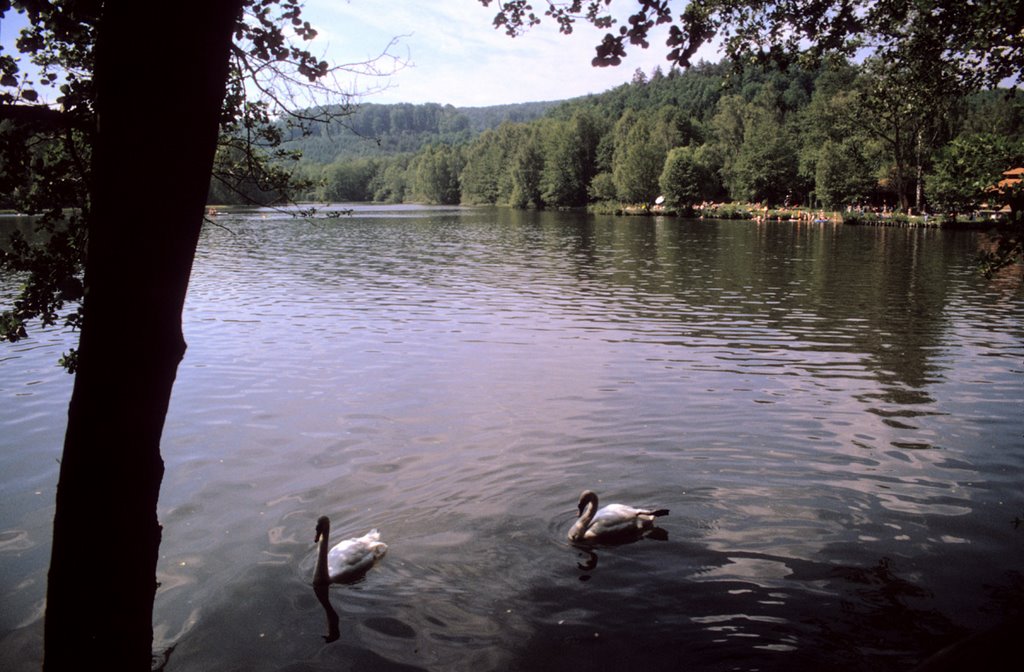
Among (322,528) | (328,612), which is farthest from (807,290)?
(328,612)

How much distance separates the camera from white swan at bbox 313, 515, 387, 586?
7.06 meters

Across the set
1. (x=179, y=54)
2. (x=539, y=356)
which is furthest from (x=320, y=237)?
(x=179, y=54)

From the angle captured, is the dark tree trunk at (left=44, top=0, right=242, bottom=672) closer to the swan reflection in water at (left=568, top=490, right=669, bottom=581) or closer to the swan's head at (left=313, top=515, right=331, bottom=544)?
the swan's head at (left=313, top=515, right=331, bottom=544)

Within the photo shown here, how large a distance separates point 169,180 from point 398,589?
16.5 feet

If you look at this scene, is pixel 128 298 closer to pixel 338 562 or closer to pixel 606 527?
pixel 338 562

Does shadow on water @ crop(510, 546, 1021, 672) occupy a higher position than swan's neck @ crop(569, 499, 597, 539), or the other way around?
swan's neck @ crop(569, 499, 597, 539)

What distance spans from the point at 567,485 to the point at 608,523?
160cm

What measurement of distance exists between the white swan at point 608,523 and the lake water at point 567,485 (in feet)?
0.60

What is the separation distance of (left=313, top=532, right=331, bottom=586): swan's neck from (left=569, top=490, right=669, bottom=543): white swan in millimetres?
2668

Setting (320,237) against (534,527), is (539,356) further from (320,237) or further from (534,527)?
(320,237)

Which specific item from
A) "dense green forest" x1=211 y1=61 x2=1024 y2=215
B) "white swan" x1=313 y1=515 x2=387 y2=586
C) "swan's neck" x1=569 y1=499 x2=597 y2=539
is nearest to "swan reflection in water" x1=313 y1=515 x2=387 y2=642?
"white swan" x1=313 y1=515 x2=387 y2=586

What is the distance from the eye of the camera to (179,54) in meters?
3.18

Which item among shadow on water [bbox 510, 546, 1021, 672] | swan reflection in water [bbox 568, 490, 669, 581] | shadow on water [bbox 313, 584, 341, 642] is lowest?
shadow on water [bbox 313, 584, 341, 642]

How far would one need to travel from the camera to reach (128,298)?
3184 millimetres
